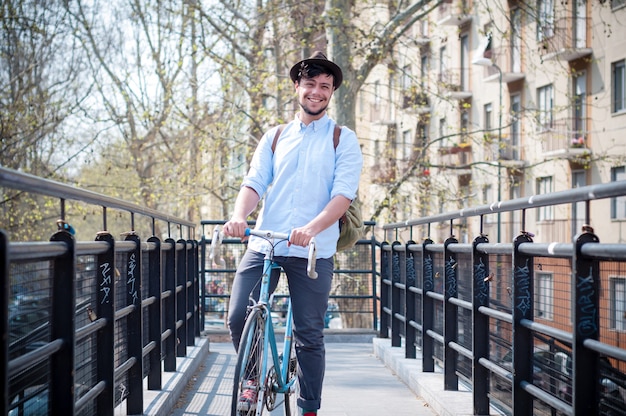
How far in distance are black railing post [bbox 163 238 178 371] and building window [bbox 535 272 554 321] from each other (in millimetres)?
3492

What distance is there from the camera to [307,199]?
494 cm

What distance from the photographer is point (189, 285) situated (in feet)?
30.4

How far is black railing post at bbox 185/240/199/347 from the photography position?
30.3 feet

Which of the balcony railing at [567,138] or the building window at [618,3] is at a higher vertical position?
the building window at [618,3]

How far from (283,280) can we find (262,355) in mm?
8820

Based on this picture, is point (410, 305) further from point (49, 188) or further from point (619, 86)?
point (619, 86)

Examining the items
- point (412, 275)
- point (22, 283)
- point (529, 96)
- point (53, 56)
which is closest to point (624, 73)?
point (529, 96)

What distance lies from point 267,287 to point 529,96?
28.0 meters

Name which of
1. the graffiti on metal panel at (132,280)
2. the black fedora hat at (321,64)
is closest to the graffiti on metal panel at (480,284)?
the black fedora hat at (321,64)

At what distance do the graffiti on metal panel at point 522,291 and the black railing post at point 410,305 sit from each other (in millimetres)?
3849

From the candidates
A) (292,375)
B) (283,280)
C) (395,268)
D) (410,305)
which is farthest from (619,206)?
(292,375)

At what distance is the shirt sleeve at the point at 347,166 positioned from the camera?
192 inches

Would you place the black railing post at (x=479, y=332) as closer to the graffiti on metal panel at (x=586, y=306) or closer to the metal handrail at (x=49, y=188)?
the graffiti on metal panel at (x=586, y=306)

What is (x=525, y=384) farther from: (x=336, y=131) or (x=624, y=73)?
(x=624, y=73)
